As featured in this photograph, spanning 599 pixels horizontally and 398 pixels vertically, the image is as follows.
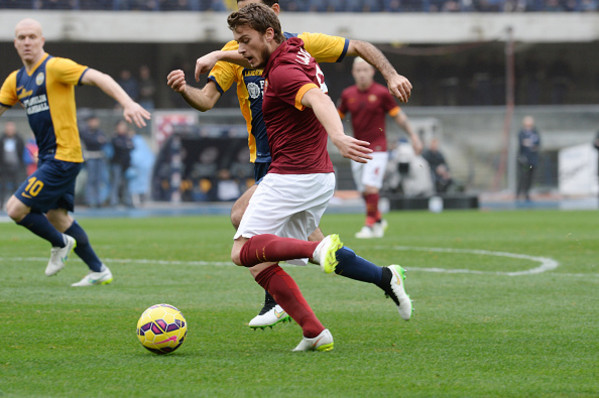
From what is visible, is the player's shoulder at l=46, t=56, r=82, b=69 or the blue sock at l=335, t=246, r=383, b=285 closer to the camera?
the blue sock at l=335, t=246, r=383, b=285

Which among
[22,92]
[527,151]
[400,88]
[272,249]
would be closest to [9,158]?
[527,151]

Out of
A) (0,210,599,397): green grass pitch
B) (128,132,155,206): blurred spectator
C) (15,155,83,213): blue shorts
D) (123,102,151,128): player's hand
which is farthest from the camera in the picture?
(128,132,155,206): blurred spectator

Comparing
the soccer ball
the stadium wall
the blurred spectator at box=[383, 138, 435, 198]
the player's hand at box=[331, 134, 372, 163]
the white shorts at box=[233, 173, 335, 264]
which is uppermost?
the stadium wall

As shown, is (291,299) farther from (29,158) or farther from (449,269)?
(29,158)

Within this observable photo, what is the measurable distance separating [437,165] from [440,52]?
12.7 m

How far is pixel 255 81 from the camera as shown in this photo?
6.00m

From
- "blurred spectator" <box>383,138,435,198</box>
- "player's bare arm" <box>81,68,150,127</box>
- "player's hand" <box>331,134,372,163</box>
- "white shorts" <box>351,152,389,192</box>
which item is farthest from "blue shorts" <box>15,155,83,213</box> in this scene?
"blurred spectator" <box>383,138,435,198</box>

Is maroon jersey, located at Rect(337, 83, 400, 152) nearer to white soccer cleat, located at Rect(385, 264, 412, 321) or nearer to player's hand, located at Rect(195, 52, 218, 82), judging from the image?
player's hand, located at Rect(195, 52, 218, 82)

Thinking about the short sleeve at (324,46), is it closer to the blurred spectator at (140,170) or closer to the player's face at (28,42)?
the player's face at (28,42)

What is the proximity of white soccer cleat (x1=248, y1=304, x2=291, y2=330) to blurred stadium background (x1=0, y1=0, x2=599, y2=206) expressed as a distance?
19396 millimetres

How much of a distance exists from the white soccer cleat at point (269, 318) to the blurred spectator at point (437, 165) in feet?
56.8

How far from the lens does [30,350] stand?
4.88 metres

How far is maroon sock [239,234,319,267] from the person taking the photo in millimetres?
4648

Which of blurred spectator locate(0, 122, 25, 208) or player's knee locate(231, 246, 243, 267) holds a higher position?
player's knee locate(231, 246, 243, 267)
